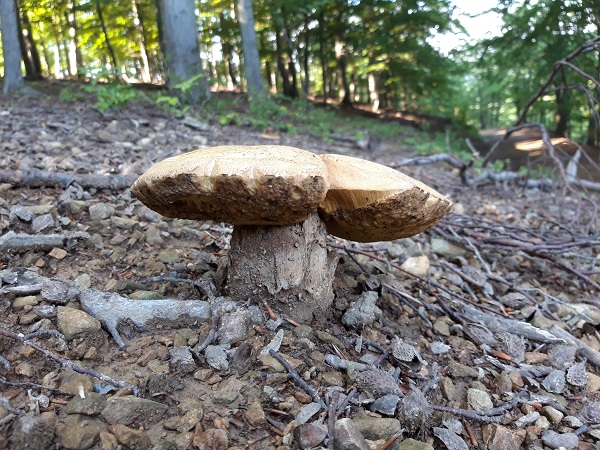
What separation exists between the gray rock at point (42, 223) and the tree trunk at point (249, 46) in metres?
6.96

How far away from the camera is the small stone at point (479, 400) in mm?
1608

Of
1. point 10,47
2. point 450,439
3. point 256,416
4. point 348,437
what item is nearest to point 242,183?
point 256,416

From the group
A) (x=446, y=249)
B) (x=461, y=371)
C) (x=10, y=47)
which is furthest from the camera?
(x=10, y=47)

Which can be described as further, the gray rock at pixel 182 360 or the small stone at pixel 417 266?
the small stone at pixel 417 266

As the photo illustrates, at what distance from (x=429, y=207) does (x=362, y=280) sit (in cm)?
71

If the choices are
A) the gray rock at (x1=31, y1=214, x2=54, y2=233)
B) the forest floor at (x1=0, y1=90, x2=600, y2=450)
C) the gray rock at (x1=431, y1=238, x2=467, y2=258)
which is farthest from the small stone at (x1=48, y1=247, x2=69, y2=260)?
the gray rock at (x1=431, y1=238, x2=467, y2=258)

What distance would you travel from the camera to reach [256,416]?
1.32m

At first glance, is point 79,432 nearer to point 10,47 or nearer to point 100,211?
point 100,211

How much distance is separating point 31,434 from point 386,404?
1072 millimetres

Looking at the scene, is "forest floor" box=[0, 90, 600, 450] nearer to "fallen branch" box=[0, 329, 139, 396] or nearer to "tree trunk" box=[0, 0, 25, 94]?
"fallen branch" box=[0, 329, 139, 396]

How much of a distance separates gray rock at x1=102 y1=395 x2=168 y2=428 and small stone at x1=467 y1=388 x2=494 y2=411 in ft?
3.72

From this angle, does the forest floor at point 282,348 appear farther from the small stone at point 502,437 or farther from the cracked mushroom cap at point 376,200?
the cracked mushroom cap at point 376,200

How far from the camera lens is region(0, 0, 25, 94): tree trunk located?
21.6 feet

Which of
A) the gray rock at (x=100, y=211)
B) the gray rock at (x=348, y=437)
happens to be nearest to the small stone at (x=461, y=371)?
the gray rock at (x=348, y=437)
